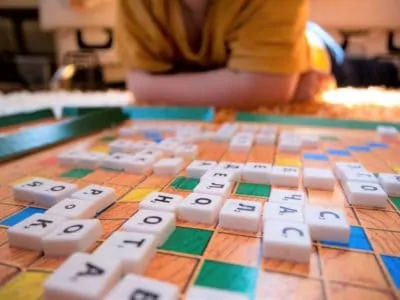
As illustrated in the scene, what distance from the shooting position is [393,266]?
30cm

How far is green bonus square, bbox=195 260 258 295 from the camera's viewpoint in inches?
10.5

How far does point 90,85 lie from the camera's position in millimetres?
2395

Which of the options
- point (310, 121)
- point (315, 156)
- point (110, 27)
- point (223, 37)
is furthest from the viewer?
point (110, 27)

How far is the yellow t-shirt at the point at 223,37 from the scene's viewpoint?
106 centimetres

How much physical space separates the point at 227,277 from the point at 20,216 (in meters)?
0.24

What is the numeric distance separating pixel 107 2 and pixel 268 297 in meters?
2.58

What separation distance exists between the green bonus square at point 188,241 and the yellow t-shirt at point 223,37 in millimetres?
807

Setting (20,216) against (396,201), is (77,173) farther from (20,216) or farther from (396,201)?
(396,201)

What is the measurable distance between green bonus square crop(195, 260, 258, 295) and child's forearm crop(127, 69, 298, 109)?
2.88 ft

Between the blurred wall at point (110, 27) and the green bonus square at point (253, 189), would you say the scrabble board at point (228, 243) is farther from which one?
the blurred wall at point (110, 27)

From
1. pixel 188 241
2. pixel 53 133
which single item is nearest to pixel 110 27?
pixel 53 133

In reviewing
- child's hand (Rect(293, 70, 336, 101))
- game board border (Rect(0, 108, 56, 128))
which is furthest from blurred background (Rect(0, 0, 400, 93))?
game board border (Rect(0, 108, 56, 128))

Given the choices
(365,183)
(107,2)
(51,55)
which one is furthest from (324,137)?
(51,55)

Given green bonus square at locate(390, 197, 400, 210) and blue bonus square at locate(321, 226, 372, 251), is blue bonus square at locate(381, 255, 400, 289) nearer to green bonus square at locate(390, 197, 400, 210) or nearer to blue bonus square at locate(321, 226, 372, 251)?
blue bonus square at locate(321, 226, 372, 251)
